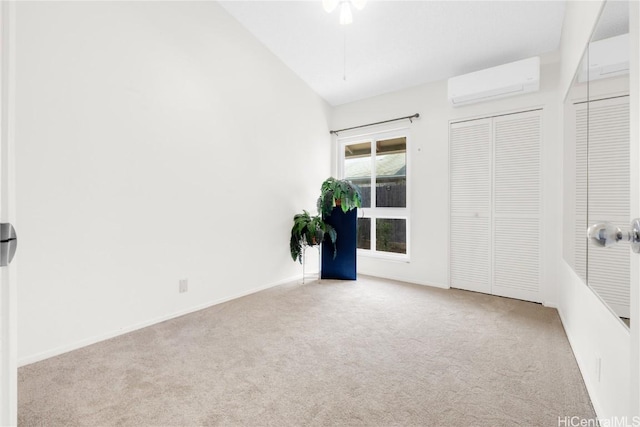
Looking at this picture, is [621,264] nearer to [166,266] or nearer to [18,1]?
[166,266]

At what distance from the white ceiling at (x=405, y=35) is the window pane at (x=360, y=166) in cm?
102

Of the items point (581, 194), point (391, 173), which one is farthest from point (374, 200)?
point (581, 194)

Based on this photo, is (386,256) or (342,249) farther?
(386,256)

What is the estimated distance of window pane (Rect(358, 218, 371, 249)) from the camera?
14.7 ft

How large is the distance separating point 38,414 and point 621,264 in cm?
272

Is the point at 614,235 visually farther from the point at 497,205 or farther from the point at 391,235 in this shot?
the point at 391,235

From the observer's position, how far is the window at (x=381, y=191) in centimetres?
414

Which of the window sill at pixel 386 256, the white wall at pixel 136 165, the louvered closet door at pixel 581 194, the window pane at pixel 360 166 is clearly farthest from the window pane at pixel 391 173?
the louvered closet door at pixel 581 194

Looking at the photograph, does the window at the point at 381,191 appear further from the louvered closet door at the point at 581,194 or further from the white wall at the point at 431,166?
the louvered closet door at the point at 581,194

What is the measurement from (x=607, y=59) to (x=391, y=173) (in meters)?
2.88

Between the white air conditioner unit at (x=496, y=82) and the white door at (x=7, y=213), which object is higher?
the white air conditioner unit at (x=496, y=82)

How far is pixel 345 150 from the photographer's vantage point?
477 cm

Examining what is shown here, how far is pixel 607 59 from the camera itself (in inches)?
54.2

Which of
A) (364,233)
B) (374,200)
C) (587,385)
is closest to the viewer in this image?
(587,385)
